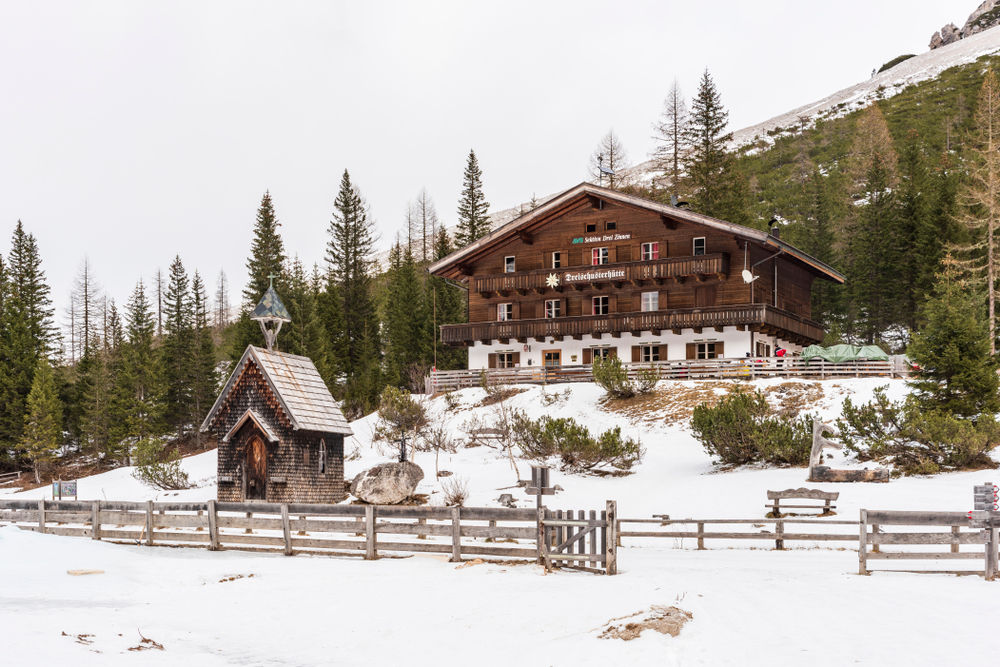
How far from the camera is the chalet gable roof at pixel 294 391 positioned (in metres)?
24.2

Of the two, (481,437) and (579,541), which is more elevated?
(481,437)

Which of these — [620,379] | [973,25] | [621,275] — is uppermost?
[973,25]

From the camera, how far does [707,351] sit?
1729 inches

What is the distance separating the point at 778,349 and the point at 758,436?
1630 centimetres

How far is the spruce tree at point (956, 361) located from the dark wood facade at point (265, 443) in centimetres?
1899

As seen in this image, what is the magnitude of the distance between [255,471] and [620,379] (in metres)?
18.0

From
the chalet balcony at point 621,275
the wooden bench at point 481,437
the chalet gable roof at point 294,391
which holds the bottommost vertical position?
the wooden bench at point 481,437

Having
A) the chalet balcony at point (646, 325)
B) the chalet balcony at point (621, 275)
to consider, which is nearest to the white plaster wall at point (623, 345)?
the chalet balcony at point (646, 325)

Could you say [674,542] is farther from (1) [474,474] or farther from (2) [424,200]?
(2) [424,200]

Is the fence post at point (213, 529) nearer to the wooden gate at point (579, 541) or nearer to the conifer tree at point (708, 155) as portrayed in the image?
the wooden gate at point (579, 541)

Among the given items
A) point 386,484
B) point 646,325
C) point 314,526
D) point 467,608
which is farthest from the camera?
point 646,325

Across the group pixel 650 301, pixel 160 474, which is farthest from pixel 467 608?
Answer: pixel 650 301

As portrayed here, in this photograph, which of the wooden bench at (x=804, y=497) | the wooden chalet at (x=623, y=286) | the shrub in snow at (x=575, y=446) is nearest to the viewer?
the wooden bench at (x=804, y=497)

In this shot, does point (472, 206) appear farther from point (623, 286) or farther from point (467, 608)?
point (467, 608)
